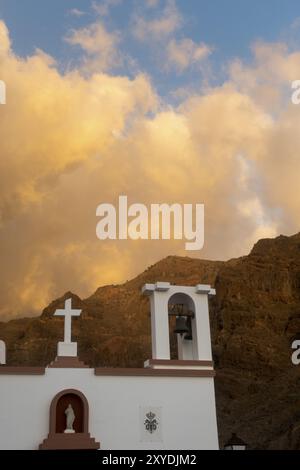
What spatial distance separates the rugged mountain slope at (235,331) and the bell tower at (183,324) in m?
36.0

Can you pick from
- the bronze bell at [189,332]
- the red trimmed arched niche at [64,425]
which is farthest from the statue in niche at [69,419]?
the bronze bell at [189,332]

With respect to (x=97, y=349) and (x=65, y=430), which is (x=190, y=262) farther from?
(x=65, y=430)

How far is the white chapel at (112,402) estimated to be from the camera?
41.7 ft

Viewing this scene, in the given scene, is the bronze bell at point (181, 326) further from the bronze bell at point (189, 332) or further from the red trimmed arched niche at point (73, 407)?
the red trimmed arched niche at point (73, 407)

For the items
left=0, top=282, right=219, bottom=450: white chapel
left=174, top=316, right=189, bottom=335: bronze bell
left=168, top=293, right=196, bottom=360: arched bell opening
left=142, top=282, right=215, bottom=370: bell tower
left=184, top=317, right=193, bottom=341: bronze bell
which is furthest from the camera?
left=184, top=317, right=193, bottom=341: bronze bell

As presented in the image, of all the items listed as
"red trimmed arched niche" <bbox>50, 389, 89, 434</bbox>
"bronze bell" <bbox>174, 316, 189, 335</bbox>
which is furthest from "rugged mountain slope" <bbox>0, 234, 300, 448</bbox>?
"red trimmed arched niche" <bbox>50, 389, 89, 434</bbox>

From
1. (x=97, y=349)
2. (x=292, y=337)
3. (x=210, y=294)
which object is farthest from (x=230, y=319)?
(x=210, y=294)

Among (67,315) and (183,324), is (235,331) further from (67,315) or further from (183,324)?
(67,315)

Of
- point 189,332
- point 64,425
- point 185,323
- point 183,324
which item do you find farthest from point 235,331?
point 64,425

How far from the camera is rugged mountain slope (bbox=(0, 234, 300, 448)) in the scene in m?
56.0

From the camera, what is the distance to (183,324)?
1509cm

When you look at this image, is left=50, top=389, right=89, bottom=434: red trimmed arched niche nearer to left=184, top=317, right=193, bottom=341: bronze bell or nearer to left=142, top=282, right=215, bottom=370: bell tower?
left=142, top=282, right=215, bottom=370: bell tower

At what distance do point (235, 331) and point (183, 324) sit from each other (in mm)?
63324

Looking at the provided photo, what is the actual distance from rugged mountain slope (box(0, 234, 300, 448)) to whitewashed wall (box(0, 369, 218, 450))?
3668cm
